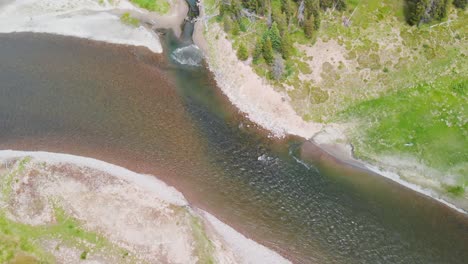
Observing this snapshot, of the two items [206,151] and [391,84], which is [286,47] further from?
[206,151]

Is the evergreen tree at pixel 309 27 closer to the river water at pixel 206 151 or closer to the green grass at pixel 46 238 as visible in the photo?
the river water at pixel 206 151

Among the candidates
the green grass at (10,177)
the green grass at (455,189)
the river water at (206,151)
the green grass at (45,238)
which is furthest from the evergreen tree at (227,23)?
the green grass at (455,189)

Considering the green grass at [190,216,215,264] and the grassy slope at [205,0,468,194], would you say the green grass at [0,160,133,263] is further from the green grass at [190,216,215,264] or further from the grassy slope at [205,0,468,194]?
the grassy slope at [205,0,468,194]

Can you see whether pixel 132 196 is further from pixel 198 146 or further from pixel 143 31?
pixel 143 31

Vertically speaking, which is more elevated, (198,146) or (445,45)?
(445,45)

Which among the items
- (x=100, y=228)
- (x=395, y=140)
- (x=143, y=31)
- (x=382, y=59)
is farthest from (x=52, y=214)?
(x=382, y=59)

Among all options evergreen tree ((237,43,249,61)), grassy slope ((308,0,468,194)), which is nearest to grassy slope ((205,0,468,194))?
grassy slope ((308,0,468,194))
